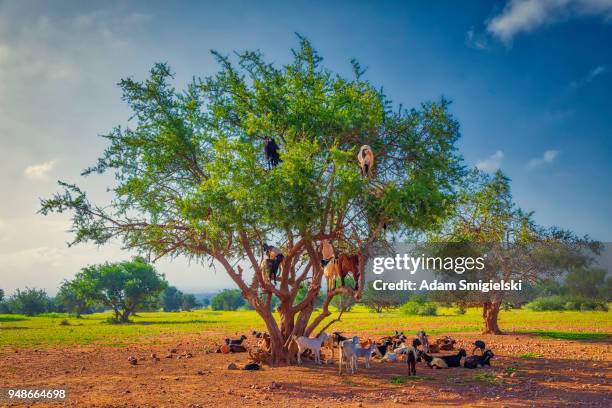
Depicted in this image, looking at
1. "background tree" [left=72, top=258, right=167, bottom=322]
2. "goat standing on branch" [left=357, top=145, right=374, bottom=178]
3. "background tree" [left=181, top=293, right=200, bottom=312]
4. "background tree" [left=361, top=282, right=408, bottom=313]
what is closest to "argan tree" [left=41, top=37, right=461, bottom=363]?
"goat standing on branch" [left=357, top=145, right=374, bottom=178]

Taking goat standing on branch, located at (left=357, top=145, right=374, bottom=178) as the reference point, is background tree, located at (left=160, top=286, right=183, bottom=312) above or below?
below

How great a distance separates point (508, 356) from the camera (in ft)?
72.1

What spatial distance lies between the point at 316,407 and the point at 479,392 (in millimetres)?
5079

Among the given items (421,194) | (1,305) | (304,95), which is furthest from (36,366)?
(1,305)

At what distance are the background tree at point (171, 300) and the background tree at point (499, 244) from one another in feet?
417

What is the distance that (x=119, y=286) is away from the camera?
7094 centimetres

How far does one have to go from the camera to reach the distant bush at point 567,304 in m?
81.1

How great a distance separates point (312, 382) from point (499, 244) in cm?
2249

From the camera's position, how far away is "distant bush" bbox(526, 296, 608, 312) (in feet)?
266

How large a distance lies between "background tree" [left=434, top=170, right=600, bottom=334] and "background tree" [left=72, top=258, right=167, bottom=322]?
5128cm

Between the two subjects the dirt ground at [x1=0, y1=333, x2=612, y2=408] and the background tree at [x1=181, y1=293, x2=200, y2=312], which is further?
the background tree at [x1=181, y1=293, x2=200, y2=312]

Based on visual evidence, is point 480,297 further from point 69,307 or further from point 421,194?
point 69,307

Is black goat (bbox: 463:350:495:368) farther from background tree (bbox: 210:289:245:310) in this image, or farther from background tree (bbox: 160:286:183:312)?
background tree (bbox: 160:286:183:312)

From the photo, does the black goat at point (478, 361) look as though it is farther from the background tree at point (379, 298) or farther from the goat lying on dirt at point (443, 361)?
the background tree at point (379, 298)
